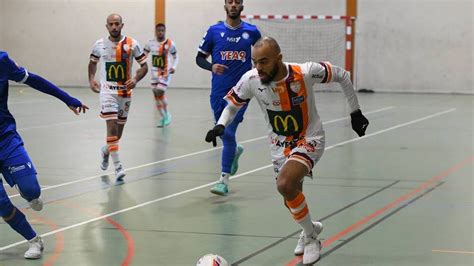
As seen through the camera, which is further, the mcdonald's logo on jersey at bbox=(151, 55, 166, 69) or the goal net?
the goal net

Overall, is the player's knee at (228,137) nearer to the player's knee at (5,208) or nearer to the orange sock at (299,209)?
the orange sock at (299,209)

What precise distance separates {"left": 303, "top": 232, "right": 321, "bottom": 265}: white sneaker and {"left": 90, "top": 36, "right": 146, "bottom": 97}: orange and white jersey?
5.65 metres

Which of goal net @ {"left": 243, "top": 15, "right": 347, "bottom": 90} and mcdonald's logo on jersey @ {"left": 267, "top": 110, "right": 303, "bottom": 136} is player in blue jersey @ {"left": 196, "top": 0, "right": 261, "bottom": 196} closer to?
mcdonald's logo on jersey @ {"left": 267, "top": 110, "right": 303, "bottom": 136}

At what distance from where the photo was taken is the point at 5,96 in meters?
7.53

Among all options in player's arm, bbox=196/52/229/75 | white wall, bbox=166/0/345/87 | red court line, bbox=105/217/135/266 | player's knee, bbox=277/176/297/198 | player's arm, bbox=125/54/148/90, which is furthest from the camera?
white wall, bbox=166/0/345/87

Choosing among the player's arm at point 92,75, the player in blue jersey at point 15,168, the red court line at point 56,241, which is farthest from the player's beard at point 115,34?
the player in blue jersey at point 15,168

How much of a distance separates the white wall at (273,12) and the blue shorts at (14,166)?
2454 cm

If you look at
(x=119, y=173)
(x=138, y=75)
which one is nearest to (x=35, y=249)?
(x=119, y=173)

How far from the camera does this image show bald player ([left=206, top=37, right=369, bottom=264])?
23.3 feet

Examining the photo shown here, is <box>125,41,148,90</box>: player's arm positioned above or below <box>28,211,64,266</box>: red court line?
above

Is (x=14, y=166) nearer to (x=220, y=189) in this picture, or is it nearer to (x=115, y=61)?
(x=220, y=189)

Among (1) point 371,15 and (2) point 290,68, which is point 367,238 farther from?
(1) point 371,15

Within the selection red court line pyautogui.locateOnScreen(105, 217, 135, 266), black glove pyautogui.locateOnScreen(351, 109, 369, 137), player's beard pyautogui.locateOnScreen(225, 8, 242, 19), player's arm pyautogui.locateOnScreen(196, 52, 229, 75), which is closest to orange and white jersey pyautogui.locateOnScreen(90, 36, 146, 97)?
player's arm pyautogui.locateOnScreen(196, 52, 229, 75)

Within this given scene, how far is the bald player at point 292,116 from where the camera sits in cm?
711
